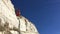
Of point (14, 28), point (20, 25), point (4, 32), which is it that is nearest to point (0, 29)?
point (4, 32)

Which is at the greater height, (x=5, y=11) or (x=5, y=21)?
(x=5, y=11)

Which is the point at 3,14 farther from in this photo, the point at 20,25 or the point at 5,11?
the point at 20,25

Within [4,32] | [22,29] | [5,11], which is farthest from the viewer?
[22,29]

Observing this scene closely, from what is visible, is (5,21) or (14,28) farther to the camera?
(14,28)

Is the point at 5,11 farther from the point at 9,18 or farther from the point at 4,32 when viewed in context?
the point at 4,32

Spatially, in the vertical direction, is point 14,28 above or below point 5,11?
below

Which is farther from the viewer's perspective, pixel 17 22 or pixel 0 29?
pixel 17 22

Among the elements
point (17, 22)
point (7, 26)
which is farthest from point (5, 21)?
point (17, 22)

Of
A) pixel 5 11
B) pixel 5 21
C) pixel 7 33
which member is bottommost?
pixel 7 33

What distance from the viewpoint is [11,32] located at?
1153 inches

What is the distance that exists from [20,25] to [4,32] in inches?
197

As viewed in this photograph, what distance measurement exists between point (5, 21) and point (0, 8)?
242 centimetres

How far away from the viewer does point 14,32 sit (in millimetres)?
30031

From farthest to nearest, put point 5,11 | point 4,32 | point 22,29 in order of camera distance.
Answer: point 22,29 < point 5,11 < point 4,32
